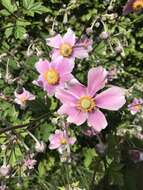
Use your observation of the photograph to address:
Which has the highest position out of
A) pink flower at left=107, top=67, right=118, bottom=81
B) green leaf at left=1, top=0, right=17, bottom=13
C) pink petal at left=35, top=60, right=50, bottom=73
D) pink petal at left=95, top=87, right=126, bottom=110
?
green leaf at left=1, top=0, right=17, bottom=13

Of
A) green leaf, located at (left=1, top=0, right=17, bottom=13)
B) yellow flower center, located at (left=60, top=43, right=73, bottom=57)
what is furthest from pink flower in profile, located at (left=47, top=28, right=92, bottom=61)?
green leaf, located at (left=1, top=0, right=17, bottom=13)

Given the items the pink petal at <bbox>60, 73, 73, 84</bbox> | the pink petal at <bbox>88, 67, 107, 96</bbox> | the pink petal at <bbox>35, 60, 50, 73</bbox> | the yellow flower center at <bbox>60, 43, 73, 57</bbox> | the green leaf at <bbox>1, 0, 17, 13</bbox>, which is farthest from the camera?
the green leaf at <bbox>1, 0, 17, 13</bbox>

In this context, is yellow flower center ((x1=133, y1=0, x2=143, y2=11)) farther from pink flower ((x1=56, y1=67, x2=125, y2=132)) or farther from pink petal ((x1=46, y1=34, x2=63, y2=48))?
pink flower ((x1=56, y1=67, x2=125, y2=132))

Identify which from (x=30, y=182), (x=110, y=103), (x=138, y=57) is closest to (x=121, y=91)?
(x=110, y=103)

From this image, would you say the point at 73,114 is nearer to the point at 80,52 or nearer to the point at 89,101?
the point at 89,101

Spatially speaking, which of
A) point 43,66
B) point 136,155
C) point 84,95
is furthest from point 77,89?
point 136,155

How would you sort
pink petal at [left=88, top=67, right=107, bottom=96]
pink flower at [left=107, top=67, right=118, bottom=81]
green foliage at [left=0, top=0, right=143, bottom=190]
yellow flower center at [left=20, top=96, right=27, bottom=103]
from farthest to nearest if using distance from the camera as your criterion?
pink flower at [left=107, top=67, right=118, bottom=81] < yellow flower center at [left=20, top=96, right=27, bottom=103] < green foliage at [left=0, top=0, right=143, bottom=190] < pink petal at [left=88, top=67, right=107, bottom=96]
